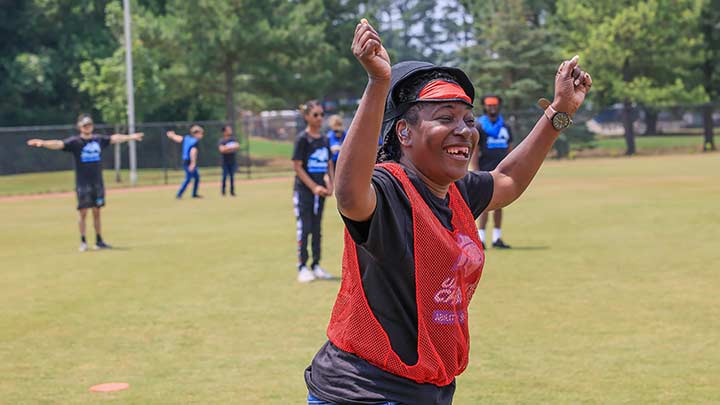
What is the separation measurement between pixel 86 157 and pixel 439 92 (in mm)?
14049

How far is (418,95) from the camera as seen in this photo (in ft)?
11.3

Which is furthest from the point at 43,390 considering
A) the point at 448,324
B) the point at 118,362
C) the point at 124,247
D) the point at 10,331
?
the point at 124,247

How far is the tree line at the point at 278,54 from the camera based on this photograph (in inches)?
1933

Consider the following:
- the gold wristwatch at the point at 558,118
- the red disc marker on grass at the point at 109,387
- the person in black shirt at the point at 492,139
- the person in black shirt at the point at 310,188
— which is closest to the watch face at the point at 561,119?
the gold wristwatch at the point at 558,118

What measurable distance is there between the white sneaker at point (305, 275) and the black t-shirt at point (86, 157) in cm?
543

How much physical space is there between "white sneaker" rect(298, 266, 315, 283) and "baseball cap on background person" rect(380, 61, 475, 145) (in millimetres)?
9015

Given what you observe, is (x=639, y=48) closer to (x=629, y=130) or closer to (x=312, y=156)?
(x=629, y=130)

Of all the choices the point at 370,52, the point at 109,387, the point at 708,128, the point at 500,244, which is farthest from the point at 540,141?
the point at 708,128

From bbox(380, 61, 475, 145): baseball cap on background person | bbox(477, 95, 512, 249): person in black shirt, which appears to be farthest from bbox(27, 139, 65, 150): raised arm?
bbox(380, 61, 475, 145): baseball cap on background person

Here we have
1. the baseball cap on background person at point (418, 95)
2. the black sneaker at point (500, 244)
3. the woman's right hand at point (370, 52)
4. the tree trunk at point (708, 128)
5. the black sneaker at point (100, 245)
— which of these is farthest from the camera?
the tree trunk at point (708, 128)

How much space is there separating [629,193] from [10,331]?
19394 millimetres

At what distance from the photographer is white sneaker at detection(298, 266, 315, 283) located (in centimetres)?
1250

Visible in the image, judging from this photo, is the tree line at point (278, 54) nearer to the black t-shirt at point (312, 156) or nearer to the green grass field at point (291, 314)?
the green grass field at point (291, 314)

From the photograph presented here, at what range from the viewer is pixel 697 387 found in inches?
286
